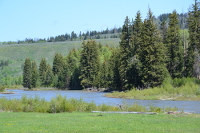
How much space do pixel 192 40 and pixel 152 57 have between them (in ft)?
32.0

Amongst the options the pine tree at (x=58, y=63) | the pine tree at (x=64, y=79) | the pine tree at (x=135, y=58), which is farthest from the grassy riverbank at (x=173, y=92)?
the pine tree at (x=58, y=63)

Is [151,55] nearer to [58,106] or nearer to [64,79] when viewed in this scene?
[58,106]

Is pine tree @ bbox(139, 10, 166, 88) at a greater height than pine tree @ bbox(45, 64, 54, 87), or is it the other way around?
pine tree @ bbox(139, 10, 166, 88)

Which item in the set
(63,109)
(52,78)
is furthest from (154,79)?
(52,78)

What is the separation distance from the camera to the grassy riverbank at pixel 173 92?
161 ft

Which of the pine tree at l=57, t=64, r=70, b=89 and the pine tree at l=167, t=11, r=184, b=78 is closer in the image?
the pine tree at l=167, t=11, r=184, b=78

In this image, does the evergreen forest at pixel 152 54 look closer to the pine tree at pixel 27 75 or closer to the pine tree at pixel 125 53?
the pine tree at pixel 125 53

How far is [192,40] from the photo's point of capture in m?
63.6

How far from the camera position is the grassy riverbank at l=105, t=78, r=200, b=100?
161 ft

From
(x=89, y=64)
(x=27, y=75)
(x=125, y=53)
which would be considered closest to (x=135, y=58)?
(x=125, y=53)

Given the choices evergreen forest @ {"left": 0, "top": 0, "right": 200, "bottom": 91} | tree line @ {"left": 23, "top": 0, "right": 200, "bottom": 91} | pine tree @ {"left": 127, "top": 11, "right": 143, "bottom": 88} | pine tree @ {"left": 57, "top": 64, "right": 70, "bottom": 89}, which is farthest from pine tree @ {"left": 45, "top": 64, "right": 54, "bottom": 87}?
pine tree @ {"left": 127, "top": 11, "right": 143, "bottom": 88}

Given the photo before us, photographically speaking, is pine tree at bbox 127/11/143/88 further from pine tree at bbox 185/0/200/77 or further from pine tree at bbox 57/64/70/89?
pine tree at bbox 57/64/70/89

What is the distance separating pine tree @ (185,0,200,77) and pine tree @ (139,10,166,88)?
5.91 meters

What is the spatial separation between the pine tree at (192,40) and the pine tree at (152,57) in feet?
19.4
